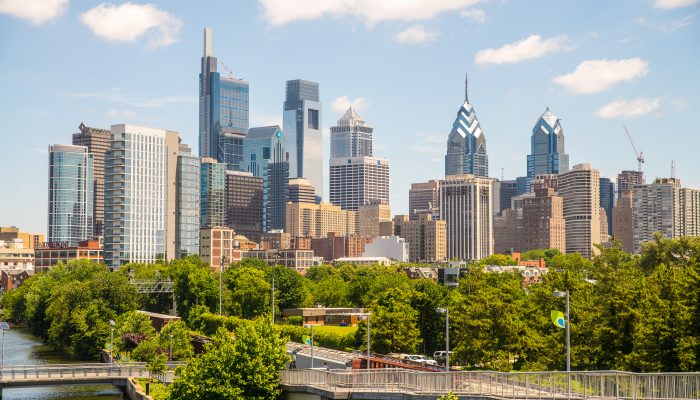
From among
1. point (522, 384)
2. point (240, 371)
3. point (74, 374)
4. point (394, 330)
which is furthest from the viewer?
point (394, 330)

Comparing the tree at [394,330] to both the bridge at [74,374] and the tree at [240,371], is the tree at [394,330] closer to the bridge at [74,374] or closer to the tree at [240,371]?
the bridge at [74,374]

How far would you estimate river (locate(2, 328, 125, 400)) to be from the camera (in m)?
90.7

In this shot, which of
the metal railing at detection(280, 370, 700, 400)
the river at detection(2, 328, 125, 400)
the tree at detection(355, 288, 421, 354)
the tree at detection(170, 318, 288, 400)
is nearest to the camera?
the metal railing at detection(280, 370, 700, 400)

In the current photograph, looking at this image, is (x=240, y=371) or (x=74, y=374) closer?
(x=240, y=371)

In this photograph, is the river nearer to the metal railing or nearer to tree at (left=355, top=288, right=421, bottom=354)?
tree at (left=355, top=288, right=421, bottom=354)

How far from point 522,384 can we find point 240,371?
69.4 feet

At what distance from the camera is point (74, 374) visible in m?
84.1

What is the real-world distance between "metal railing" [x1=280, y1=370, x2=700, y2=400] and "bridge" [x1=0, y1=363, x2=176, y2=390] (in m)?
30.5

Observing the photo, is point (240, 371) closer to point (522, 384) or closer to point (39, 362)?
point (522, 384)

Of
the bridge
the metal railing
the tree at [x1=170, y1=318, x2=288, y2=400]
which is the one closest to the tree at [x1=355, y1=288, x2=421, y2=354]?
the bridge

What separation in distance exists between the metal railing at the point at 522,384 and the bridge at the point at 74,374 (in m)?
30.5

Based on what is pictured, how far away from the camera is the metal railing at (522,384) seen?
45875mm

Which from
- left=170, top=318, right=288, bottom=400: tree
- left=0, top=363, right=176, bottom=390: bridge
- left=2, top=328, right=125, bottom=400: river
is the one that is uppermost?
left=170, top=318, right=288, bottom=400: tree

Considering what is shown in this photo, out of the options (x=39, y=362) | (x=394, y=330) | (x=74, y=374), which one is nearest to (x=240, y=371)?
(x=74, y=374)
